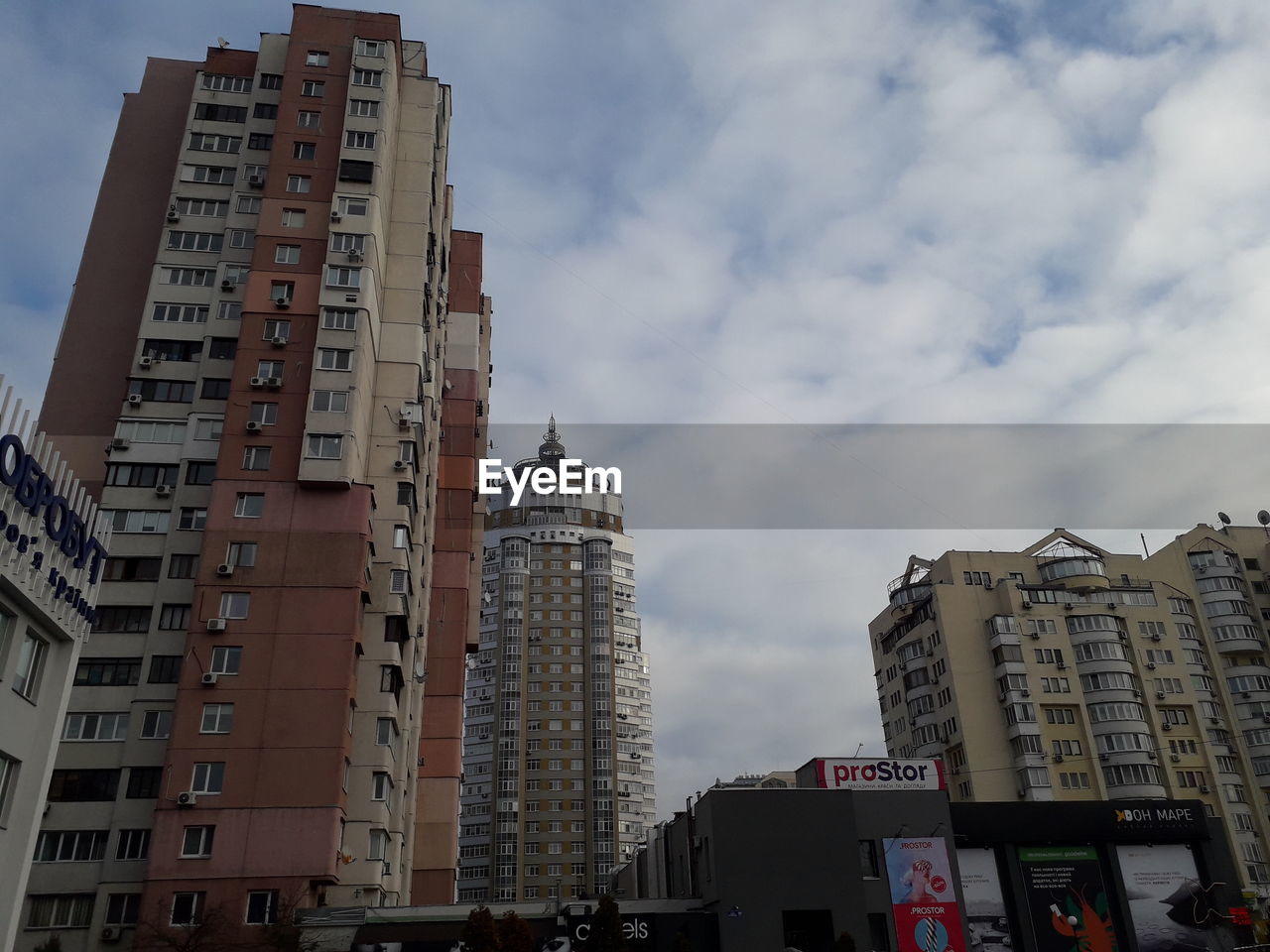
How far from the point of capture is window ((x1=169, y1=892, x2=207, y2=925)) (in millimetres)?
39344

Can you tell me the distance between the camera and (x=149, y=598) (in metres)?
47.6

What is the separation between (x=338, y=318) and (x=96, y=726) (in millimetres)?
23205

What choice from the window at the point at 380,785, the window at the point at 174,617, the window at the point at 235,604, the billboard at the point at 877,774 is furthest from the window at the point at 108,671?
the billboard at the point at 877,774

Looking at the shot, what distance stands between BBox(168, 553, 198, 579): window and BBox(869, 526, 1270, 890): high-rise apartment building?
56.7 m

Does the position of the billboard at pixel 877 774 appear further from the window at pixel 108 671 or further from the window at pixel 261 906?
the window at pixel 108 671

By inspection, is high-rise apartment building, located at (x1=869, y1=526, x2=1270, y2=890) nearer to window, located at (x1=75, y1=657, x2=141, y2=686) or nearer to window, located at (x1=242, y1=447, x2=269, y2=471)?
window, located at (x1=242, y1=447, x2=269, y2=471)

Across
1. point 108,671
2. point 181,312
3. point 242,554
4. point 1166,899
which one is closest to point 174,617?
point 108,671

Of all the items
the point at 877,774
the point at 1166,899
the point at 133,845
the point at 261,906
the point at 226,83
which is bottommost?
the point at 1166,899

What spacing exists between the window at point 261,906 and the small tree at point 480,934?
7.79m

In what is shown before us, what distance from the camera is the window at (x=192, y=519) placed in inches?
1948

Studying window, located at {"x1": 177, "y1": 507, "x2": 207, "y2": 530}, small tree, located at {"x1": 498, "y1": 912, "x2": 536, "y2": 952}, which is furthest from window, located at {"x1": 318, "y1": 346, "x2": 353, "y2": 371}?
small tree, located at {"x1": 498, "y1": 912, "x2": 536, "y2": 952}

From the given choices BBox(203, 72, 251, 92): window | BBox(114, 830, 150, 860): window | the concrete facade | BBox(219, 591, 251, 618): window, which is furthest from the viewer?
BBox(203, 72, 251, 92): window

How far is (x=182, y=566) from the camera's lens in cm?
4856

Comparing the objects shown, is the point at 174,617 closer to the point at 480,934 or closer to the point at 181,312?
the point at 181,312
